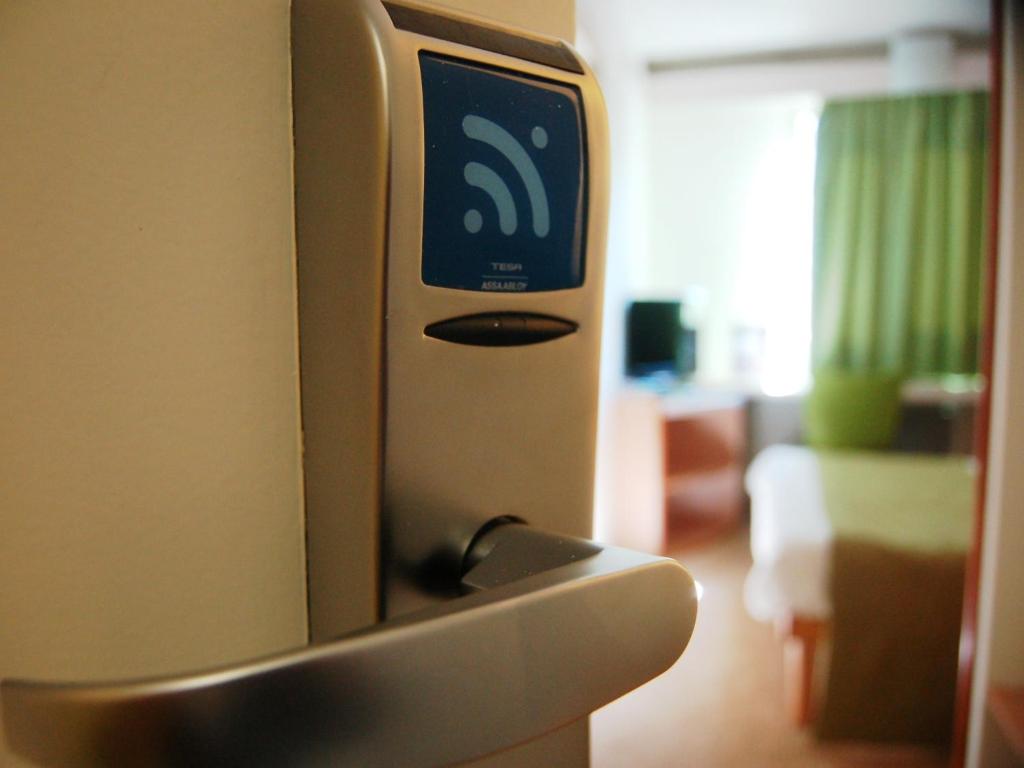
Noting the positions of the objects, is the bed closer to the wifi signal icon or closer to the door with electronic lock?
the door with electronic lock

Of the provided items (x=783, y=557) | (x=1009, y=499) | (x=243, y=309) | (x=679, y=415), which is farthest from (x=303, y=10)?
(x=679, y=415)

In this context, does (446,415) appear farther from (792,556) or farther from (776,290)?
(776,290)

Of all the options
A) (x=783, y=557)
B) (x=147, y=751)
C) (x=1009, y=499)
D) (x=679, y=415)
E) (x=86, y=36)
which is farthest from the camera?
(x=679, y=415)

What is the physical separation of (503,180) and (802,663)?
221 cm

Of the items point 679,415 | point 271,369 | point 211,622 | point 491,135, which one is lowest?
point 679,415

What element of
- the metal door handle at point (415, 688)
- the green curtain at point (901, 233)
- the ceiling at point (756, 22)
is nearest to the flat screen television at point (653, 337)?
the green curtain at point (901, 233)

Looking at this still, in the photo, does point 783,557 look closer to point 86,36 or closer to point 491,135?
point 491,135

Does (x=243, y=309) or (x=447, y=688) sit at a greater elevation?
(x=243, y=309)

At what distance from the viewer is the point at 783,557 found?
214 centimetres

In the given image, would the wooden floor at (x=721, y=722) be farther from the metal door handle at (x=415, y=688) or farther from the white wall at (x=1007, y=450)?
the metal door handle at (x=415, y=688)

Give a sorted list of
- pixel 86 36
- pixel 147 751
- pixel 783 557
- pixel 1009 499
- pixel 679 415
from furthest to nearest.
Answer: pixel 679 415
pixel 783 557
pixel 1009 499
pixel 86 36
pixel 147 751

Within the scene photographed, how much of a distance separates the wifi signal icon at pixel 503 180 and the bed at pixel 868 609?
6.60 feet

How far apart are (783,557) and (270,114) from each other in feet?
6.97

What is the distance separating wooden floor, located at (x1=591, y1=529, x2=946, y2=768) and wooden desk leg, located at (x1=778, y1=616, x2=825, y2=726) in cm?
6
